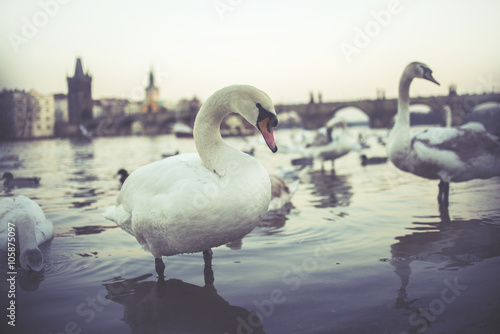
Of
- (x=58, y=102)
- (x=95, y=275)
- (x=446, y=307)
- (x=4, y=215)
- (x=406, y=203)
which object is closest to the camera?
(x=446, y=307)

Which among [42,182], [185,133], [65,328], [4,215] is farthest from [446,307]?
[185,133]

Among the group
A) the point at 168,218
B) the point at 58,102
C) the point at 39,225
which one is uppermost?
the point at 58,102

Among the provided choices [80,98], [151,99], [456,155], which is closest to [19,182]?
[456,155]

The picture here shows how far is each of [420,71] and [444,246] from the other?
312 centimetres

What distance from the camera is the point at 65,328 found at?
2.47 meters

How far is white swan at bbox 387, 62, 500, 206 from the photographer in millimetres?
5203

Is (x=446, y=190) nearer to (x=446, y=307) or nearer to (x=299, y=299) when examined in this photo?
(x=446, y=307)

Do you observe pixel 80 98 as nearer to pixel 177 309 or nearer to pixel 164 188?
pixel 164 188

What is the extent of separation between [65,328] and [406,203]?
490 centimetres

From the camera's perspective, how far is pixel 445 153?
516cm

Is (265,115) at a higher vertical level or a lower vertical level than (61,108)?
lower

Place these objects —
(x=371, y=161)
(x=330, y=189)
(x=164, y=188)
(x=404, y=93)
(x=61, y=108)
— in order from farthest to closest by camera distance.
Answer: (x=61, y=108), (x=371, y=161), (x=330, y=189), (x=404, y=93), (x=164, y=188)

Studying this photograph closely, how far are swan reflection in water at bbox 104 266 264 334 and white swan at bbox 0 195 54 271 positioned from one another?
839 millimetres

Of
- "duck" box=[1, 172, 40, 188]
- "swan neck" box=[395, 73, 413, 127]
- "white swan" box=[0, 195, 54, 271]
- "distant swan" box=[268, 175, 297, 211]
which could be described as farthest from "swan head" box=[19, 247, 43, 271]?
"duck" box=[1, 172, 40, 188]
